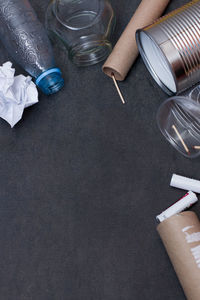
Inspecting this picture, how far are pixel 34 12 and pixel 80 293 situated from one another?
2.44 ft

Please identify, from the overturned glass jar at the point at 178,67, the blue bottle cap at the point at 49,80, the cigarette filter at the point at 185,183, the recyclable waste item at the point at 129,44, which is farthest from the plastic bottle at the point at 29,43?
the cigarette filter at the point at 185,183

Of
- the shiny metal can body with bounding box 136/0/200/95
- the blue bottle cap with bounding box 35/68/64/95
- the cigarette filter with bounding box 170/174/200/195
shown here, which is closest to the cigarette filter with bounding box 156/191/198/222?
the cigarette filter with bounding box 170/174/200/195

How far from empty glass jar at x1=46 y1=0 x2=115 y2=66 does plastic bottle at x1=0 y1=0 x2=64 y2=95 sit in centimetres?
4

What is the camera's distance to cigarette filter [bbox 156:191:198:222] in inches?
36.7

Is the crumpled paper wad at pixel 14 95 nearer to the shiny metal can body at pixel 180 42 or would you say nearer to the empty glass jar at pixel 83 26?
the empty glass jar at pixel 83 26

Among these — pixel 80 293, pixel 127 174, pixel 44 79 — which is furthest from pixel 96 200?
pixel 44 79

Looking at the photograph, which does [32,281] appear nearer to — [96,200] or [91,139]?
[96,200]

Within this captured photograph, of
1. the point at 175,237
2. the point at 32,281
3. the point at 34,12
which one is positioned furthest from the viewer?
the point at 34,12

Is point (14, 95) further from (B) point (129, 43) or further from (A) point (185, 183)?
(A) point (185, 183)

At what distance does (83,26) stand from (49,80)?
17cm

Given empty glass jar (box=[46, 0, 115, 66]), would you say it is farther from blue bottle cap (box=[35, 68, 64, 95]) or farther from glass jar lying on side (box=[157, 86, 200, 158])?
glass jar lying on side (box=[157, 86, 200, 158])

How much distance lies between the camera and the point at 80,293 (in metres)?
0.95

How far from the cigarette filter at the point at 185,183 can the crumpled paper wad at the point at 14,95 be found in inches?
16.0

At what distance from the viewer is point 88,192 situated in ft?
3.32
